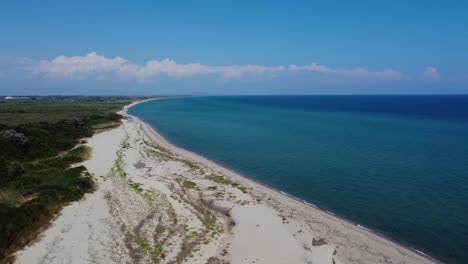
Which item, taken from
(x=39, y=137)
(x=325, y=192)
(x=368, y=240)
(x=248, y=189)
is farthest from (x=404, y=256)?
(x=39, y=137)

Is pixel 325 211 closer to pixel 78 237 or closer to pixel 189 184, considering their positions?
pixel 189 184

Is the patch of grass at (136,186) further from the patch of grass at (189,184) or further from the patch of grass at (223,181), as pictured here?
the patch of grass at (223,181)

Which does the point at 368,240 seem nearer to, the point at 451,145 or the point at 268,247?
the point at 268,247

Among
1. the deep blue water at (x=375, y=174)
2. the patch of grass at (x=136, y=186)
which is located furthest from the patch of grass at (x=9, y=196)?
the deep blue water at (x=375, y=174)

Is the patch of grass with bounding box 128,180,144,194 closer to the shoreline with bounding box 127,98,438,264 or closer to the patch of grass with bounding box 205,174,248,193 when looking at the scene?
the patch of grass with bounding box 205,174,248,193

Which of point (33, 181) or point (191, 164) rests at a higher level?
point (33, 181)

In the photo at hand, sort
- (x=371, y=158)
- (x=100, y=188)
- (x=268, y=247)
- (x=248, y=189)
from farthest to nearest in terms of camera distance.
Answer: (x=371, y=158) < (x=248, y=189) < (x=100, y=188) < (x=268, y=247)

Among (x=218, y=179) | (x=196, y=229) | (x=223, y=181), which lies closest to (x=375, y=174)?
(x=223, y=181)

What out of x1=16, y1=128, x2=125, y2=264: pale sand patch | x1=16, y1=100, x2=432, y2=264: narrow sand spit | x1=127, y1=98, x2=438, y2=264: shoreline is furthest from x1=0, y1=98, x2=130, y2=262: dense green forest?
x1=127, y1=98, x2=438, y2=264: shoreline

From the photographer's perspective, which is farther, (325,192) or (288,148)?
(288,148)
